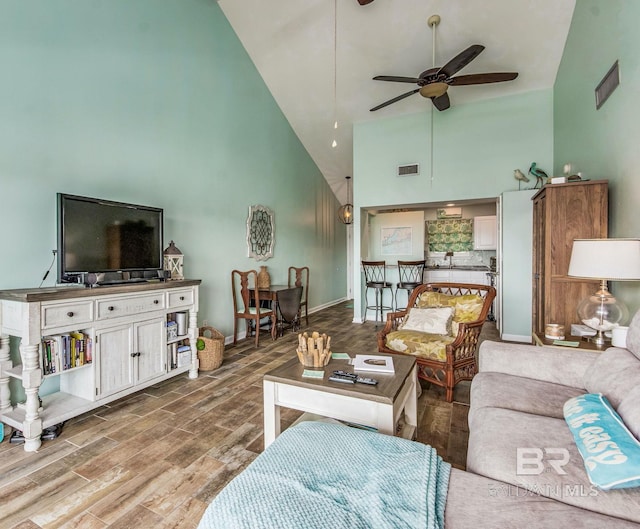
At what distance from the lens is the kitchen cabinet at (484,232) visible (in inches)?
267

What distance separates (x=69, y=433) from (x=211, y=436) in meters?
0.95

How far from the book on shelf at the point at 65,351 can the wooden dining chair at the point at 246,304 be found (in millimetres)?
2058

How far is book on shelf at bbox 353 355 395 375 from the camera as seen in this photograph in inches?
72.6

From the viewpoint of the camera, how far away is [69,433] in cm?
215

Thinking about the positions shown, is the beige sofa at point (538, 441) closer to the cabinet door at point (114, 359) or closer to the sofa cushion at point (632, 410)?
the sofa cushion at point (632, 410)

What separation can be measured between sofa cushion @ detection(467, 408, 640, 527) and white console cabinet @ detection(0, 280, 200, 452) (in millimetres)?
2419

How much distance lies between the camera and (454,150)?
4961 millimetres

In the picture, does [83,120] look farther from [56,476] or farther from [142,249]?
[56,476]

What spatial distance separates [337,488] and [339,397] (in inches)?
27.1

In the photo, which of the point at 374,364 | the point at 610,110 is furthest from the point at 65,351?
the point at 610,110

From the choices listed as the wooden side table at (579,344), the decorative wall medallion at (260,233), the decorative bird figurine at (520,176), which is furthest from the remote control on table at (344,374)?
the decorative bird figurine at (520,176)

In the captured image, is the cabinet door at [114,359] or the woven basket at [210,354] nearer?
the cabinet door at [114,359]

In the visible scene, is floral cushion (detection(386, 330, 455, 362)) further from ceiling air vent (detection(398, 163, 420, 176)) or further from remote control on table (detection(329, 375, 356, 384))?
ceiling air vent (detection(398, 163, 420, 176))

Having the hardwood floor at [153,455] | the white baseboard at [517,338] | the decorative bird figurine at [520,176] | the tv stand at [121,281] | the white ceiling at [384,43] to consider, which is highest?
the white ceiling at [384,43]
